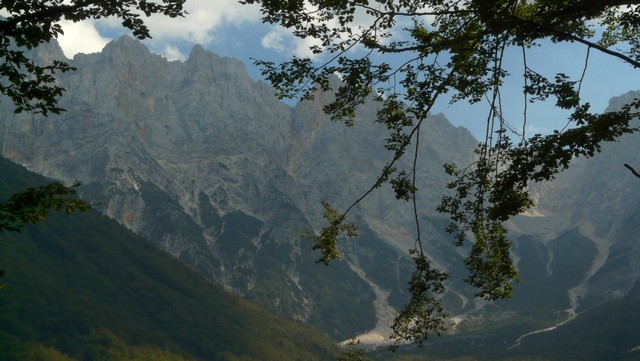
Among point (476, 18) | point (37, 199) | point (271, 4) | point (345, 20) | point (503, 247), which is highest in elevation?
point (476, 18)

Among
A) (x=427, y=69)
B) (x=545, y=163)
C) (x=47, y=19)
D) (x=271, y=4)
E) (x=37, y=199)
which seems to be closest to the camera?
(x=37, y=199)

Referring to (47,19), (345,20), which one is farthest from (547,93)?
(47,19)

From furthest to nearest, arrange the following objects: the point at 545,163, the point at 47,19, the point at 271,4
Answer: the point at 271,4 < the point at 545,163 < the point at 47,19

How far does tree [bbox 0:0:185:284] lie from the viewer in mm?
12555

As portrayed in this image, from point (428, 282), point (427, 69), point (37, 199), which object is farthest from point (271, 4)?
point (428, 282)

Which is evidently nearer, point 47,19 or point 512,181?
point 47,19

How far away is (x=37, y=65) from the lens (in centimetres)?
1352

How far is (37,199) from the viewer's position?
1265 centimetres

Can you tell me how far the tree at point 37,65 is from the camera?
1255cm

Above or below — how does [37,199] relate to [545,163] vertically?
below

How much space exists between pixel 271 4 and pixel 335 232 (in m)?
8.18

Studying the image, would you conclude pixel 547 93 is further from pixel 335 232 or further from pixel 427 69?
pixel 335 232

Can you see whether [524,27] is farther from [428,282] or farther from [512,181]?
[428,282]

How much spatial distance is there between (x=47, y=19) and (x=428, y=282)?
14161 mm
